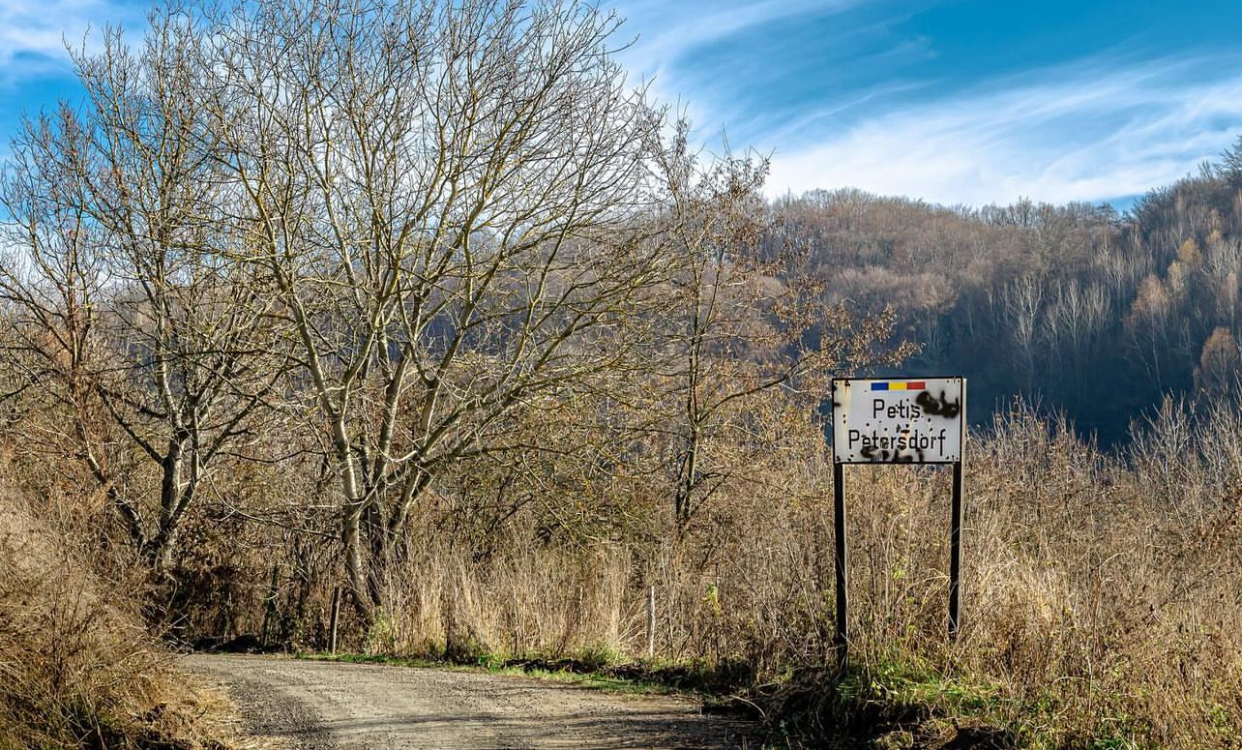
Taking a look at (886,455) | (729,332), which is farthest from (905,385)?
(729,332)

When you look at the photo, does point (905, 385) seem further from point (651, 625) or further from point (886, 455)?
point (651, 625)

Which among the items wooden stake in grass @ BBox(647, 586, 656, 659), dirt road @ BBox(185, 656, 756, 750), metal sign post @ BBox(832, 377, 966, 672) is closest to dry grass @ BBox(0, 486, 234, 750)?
dirt road @ BBox(185, 656, 756, 750)

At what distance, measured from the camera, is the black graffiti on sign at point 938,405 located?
23.7 ft

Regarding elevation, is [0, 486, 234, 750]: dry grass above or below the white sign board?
below

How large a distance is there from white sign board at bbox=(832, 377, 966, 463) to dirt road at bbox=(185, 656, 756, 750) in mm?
2126

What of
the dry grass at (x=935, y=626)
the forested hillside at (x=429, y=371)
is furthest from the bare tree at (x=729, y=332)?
the dry grass at (x=935, y=626)

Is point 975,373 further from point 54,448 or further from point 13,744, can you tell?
point 13,744

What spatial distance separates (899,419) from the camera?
7340 millimetres

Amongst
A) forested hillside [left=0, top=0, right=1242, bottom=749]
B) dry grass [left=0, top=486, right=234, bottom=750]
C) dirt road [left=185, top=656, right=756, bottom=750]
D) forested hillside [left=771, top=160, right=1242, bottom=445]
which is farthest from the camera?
forested hillside [left=771, top=160, right=1242, bottom=445]

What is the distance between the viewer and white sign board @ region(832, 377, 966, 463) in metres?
7.23

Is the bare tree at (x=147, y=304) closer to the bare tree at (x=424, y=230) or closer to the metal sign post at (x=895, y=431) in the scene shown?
the bare tree at (x=424, y=230)

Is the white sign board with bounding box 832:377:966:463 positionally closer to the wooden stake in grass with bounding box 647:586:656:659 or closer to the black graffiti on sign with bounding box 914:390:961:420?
the black graffiti on sign with bounding box 914:390:961:420

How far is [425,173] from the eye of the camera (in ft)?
50.8

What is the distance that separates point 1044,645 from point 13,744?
23.1 ft
